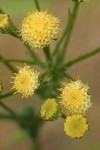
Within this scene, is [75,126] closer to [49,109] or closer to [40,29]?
[49,109]

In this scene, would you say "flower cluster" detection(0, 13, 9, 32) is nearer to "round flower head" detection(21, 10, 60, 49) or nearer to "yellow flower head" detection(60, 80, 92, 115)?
"round flower head" detection(21, 10, 60, 49)

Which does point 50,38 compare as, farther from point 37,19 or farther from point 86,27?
point 86,27

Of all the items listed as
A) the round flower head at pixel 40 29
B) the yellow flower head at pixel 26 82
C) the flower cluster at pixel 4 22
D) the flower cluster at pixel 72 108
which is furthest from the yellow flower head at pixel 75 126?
the flower cluster at pixel 4 22

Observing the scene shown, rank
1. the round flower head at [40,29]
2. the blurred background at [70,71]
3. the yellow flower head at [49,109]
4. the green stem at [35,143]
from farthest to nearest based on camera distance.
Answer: the blurred background at [70,71]
the green stem at [35,143]
the round flower head at [40,29]
the yellow flower head at [49,109]

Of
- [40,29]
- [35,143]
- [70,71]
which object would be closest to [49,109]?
Result: [40,29]

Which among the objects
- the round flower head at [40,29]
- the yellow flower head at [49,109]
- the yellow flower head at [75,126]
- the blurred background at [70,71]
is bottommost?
the yellow flower head at [75,126]

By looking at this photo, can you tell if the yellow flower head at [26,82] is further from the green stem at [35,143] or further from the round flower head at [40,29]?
the green stem at [35,143]

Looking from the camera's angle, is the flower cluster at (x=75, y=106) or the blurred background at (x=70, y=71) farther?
the blurred background at (x=70, y=71)
